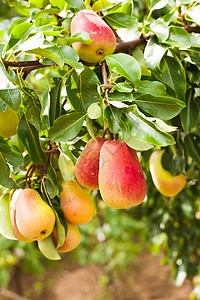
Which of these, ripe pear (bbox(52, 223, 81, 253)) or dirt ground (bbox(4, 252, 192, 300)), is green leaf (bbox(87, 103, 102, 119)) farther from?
dirt ground (bbox(4, 252, 192, 300))

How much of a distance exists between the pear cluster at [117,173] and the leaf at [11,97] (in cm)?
19

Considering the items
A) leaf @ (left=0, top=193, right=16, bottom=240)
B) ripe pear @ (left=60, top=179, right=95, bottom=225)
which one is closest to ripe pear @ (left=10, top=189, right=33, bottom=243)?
leaf @ (left=0, top=193, right=16, bottom=240)

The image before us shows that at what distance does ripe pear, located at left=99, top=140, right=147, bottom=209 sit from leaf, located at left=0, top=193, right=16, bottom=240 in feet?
0.94

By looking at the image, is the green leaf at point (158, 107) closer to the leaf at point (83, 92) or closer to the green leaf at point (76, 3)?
the leaf at point (83, 92)

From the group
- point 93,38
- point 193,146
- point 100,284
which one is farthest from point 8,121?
point 100,284

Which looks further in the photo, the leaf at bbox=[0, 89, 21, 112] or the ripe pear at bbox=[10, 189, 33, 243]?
the ripe pear at bbox=[10, 189, 33, 243]

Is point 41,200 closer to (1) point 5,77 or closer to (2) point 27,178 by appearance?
(2) point 27,178

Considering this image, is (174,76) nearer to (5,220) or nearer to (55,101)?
(55,101)

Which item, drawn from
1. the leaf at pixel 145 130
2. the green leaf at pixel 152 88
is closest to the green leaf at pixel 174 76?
the green leaf at pixel 152 88

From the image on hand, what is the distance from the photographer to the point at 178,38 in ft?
2.78

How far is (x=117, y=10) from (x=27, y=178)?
1.64 ft

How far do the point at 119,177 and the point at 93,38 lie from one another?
11.6 inches

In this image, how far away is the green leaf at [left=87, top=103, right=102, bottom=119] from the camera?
72 centimetres

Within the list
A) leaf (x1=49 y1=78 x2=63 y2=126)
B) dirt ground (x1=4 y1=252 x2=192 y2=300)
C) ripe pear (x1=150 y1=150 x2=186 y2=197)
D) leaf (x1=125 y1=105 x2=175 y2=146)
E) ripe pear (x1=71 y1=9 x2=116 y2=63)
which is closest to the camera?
leaf (x1=125 y1=105 x2=175 y2=146)
